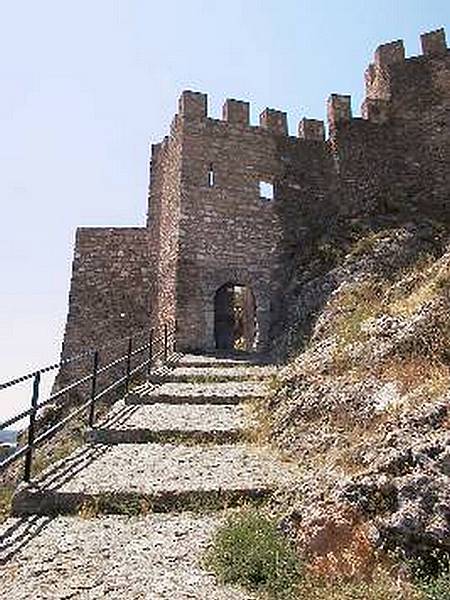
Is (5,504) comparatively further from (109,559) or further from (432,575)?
(432,575)

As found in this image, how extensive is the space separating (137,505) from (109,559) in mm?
1208

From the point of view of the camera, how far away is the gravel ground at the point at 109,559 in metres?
4.30

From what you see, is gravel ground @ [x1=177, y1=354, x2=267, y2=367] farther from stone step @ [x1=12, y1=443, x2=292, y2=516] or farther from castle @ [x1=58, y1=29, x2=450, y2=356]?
stone step @ [x1=12, y1=443, x2=292, y2=516]

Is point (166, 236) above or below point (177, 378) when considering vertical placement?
above

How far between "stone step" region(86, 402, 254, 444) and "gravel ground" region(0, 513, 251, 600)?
2578 mm

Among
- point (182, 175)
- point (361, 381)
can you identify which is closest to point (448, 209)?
point (182, 175)

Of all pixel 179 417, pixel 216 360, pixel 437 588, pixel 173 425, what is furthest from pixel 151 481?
pixel 216 360

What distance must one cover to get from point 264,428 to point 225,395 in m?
2.26

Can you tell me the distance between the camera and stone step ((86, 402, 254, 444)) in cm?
849

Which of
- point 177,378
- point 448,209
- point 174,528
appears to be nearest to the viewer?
point 174,528

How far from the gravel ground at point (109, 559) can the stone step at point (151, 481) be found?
21cm

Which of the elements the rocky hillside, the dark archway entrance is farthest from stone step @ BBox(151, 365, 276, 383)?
the dark archway entrance

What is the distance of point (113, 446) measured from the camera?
8258mm

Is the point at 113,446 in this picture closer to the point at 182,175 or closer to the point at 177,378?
the point at 177,378
